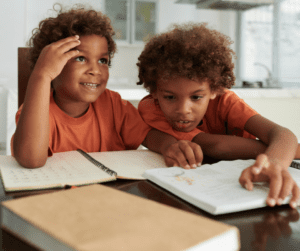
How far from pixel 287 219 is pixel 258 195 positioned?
0.19ft

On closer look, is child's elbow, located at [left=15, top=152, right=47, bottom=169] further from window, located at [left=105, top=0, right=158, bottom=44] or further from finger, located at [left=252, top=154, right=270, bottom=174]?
window, located at [left=105, top=0, right=158, bottom=44]

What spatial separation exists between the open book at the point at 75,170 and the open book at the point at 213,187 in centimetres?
7

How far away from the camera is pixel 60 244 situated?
255 millimetres

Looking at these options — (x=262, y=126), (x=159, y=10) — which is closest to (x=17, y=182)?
(x=262, y=126)

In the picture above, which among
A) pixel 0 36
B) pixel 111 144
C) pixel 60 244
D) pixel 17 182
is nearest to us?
pixel 60 244

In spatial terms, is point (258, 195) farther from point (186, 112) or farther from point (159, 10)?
point (159, 10)

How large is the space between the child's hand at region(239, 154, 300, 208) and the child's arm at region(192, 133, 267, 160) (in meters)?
0.29

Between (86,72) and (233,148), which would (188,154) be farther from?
(86,72)

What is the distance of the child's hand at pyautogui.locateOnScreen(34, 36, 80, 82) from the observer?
2.60 ft

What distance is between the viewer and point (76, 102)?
1.02 meters

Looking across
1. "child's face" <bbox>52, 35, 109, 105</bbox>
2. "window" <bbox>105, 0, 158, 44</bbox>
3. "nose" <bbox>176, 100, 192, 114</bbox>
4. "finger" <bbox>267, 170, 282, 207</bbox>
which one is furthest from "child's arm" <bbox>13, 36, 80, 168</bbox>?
"window" <bbox>105, 0, 158, 44</bbox>

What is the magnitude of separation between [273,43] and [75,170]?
303cm

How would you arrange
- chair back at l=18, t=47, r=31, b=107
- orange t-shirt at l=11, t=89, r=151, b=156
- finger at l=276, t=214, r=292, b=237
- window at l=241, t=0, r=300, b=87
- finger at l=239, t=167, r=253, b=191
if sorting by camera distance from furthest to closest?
1. window at l=241, t=0, r=300, b=87
2. chair back at l=18, t=47, r=31, b=107
3. orange t-shirt at l=11, t=89, r=151, b=156
4. finger at l=239, t=167, r=253, b=191
5. finger at l=276, t=214, r=292, b=237

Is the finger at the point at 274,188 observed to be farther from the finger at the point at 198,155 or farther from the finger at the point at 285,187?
the finger at the point at 198,155
